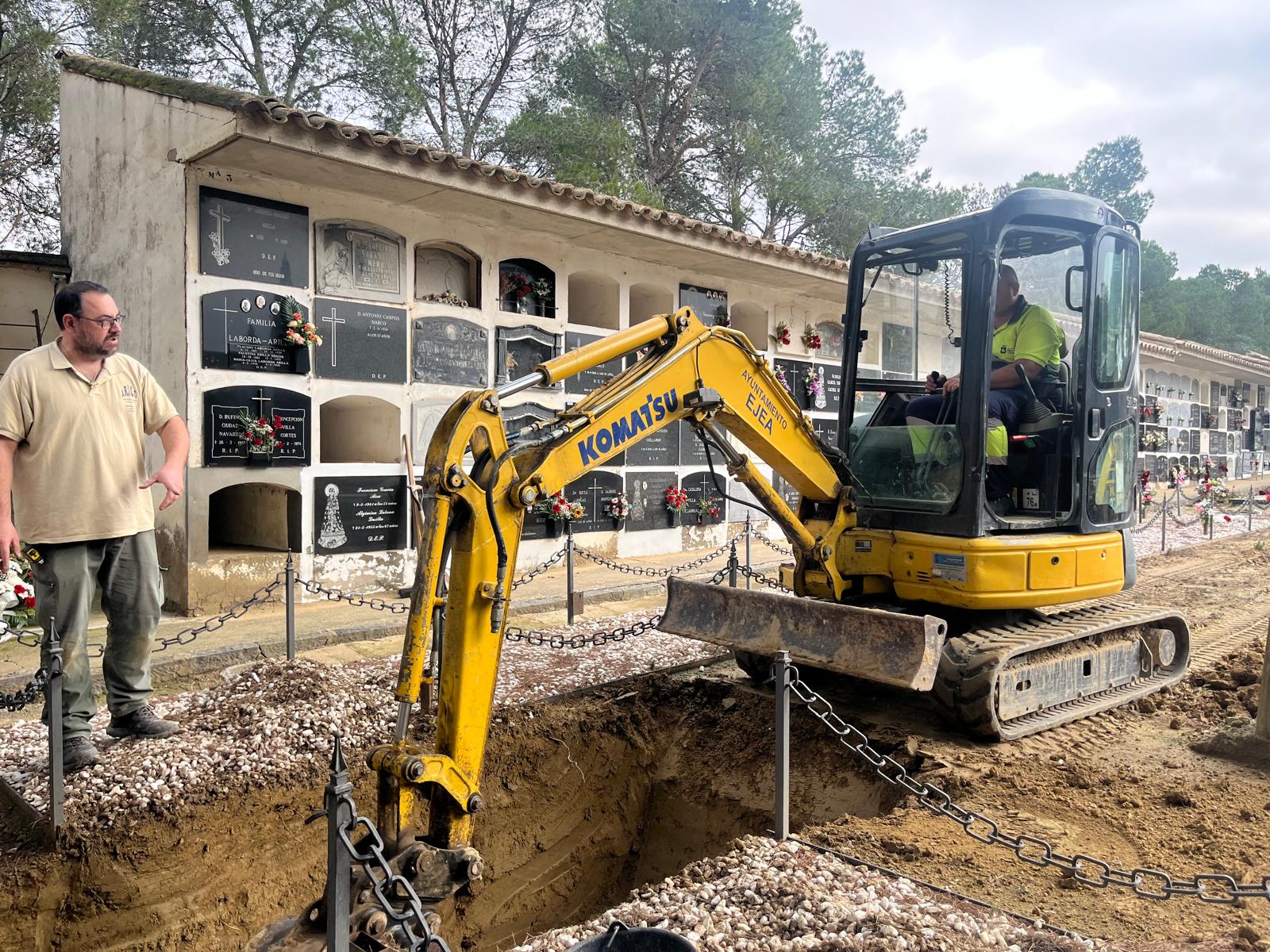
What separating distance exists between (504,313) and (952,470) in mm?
5546

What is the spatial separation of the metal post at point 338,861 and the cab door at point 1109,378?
4.02 meters

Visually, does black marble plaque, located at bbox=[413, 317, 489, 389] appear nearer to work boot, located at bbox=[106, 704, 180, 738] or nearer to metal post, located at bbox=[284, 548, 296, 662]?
metal post, located at bbox=[284, 548, 296, 662]

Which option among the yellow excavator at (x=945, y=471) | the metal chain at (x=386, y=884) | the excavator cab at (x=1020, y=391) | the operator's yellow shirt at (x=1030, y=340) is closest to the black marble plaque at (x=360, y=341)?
the yellow excavator at (x=945, y=471)

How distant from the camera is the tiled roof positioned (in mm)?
6270

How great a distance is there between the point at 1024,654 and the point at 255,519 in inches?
258

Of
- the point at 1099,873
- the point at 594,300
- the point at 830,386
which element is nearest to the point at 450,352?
the point at 594,300

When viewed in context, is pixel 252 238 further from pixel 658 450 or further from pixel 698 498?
pixel 698 498

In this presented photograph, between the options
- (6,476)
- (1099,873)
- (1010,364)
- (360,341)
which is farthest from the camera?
(360,341)

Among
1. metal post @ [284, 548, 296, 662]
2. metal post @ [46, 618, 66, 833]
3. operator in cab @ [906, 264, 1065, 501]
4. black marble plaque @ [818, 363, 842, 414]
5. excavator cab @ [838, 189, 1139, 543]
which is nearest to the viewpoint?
metal post @ [46, 618, 66, 833]

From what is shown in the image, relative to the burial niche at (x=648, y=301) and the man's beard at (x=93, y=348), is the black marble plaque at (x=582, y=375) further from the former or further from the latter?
the man's beard at (x=93, y=348)

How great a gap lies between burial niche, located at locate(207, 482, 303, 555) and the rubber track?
5.38m

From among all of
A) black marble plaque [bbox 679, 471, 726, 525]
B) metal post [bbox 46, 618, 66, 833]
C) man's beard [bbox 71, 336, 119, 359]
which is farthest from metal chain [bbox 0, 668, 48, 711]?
black marble plaque [bbox 679, 471, 726, 525]

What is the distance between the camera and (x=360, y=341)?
7832 mm

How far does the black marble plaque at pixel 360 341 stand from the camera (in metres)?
7.61
